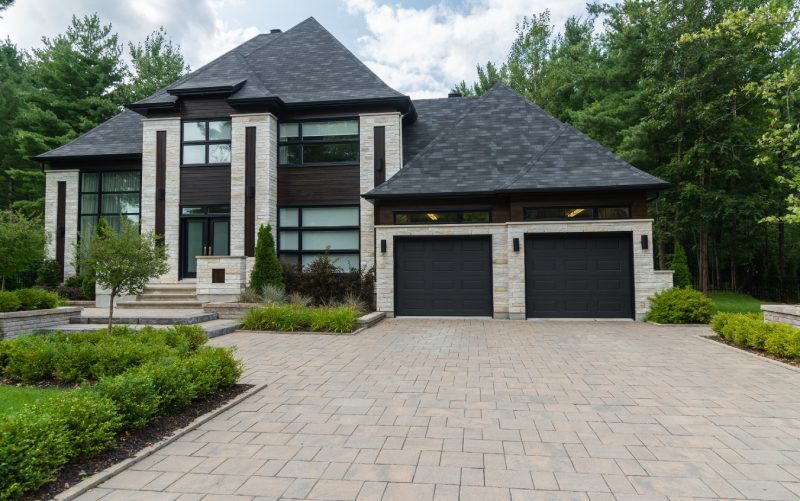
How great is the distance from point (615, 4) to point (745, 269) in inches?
784

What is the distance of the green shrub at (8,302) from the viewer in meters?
8.05

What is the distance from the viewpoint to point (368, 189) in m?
14.3

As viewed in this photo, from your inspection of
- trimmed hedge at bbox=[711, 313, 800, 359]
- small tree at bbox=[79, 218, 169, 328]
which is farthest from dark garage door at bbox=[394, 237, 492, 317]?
small tree at bbox=[79, 218, 169, 328]

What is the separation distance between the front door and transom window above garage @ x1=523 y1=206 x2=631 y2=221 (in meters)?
9.72

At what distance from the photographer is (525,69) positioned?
2795cm

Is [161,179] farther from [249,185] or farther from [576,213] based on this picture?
[576,213]

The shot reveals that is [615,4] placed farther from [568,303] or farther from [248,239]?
[248,239]

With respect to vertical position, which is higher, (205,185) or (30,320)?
(205,185)

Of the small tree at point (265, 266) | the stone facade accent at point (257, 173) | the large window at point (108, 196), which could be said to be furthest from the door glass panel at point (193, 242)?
the small tree at point (265, 266)

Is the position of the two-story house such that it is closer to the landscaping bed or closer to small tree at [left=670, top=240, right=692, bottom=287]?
small tree at [left=670, top=240, right=692, bottom=287]

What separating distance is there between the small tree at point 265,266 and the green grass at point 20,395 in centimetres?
752

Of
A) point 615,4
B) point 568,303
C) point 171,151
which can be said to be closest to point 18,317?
point 171,151

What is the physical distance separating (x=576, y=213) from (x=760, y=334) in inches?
219

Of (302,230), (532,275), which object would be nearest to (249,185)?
(302,230)
